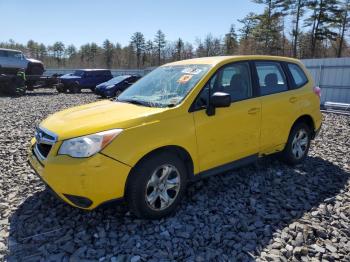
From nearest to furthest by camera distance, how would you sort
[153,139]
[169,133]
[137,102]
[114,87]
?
[153,139]
[169,133]
[137,102]
[114,87]

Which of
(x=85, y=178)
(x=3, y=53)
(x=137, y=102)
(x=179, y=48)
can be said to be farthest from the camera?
(x=179, y=48)

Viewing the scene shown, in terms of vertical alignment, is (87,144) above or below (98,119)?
Answer: below

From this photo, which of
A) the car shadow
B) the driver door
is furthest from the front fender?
the car shadow

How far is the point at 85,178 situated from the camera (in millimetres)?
3033

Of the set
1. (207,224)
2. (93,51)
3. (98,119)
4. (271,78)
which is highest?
(93,51)

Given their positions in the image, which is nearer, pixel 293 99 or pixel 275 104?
pixel 275 104

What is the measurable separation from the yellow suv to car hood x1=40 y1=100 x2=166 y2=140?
0.04 ft

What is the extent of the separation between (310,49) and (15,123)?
1647 inches

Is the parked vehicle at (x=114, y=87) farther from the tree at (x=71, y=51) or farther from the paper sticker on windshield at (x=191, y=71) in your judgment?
the tree at (x=71, y=51)

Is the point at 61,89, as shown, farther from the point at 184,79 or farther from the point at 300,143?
the point at 184,79

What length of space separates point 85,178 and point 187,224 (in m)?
1.24

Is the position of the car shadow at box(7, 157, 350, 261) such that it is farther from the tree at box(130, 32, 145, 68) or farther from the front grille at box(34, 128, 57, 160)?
the tree at box(130, 32, 145, 68)

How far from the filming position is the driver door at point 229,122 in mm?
3818

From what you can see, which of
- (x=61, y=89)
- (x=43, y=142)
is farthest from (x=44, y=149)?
(x=61, y=89)
